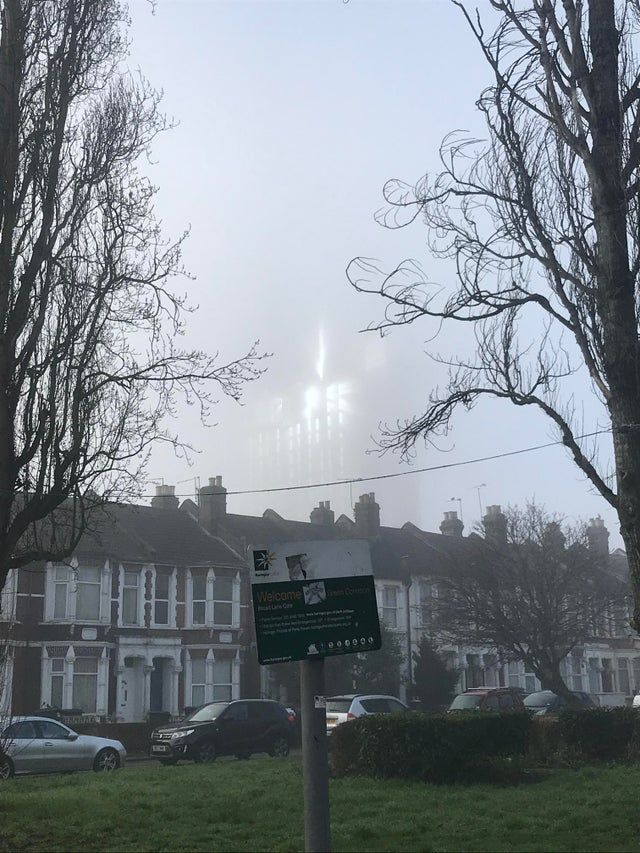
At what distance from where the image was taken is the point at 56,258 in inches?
585

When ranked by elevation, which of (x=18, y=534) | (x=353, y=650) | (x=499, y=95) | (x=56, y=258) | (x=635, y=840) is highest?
(x=499, y=95)

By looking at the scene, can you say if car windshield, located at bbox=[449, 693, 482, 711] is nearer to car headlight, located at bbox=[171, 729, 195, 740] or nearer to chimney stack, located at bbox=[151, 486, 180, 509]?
car headlight, located at bbox=[171, 729, 195, 740]

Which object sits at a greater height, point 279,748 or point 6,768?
point 6,768

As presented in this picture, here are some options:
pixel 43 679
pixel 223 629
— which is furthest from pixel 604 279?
pixel 223 629

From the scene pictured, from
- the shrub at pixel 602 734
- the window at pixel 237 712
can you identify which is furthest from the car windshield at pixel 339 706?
the shrub at pixel 602 734

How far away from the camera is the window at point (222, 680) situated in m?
45.7

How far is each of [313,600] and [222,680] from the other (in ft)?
129

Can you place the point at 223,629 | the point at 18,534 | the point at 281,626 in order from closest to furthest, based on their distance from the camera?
the point at 281,626, the point at 18,534, the point at 223,629

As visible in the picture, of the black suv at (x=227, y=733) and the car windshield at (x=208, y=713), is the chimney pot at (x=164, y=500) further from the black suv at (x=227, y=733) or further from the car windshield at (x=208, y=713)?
the car windshield at (x=208, y=713)

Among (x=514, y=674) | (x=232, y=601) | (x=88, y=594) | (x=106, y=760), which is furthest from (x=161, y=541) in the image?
(x=514, y=674)

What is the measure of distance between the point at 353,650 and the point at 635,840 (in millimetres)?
4553

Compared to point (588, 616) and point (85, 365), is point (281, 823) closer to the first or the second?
point (85, 365)

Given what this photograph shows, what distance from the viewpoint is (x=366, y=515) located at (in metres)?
57.7

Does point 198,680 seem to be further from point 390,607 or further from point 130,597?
point 390,607
